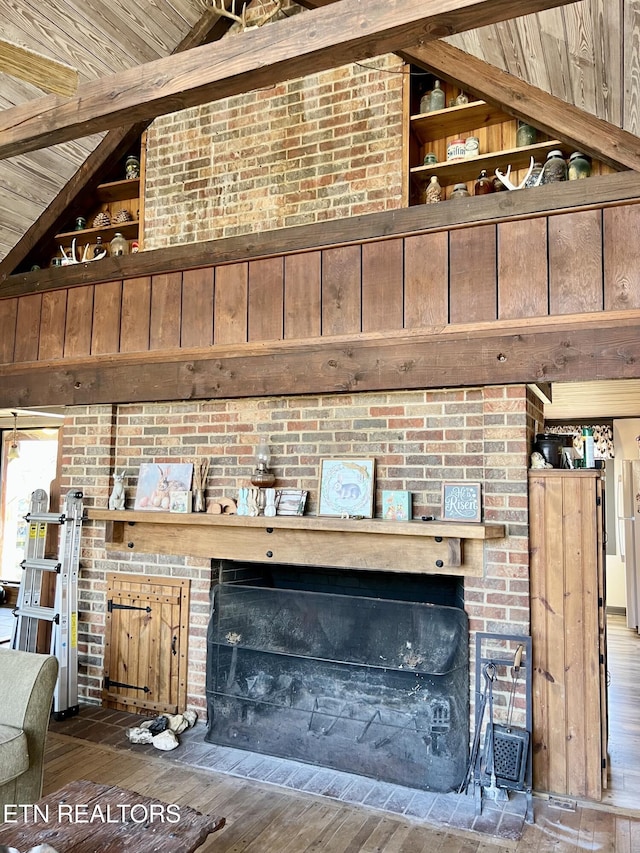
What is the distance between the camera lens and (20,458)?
8102 mm

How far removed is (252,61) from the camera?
2.21 metres

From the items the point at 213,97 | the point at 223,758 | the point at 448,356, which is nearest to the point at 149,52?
the point at 213,97

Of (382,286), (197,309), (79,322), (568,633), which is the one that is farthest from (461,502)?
(79,322)

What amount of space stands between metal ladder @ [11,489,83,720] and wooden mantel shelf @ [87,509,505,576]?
0.60 ft

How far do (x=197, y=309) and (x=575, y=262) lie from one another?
2.17 meters

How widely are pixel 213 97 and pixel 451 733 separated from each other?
2994 millimetres

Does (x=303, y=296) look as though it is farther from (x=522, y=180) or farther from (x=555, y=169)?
(x=555, y=169)

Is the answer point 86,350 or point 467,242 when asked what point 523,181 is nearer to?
point 467,242

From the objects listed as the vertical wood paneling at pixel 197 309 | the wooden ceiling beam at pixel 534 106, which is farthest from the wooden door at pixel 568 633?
the vertical wood paneling at pixel 197 309

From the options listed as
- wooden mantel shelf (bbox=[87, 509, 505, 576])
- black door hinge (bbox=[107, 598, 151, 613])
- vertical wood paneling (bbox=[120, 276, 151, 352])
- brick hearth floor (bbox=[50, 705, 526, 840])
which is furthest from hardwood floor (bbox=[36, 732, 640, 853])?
vertical wood paneling (bbox=[120, 276, 151, 352])

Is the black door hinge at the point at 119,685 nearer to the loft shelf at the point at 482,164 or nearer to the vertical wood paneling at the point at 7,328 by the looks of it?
the vertical wood paneling at the point at 7,328

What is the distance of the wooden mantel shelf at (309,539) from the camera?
316cm

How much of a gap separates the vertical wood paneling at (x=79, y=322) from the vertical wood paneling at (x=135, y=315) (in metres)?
0.29

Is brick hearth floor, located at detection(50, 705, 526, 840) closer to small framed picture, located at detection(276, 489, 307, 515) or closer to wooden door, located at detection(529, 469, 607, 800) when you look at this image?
wooden door, located at detection(529, 469, 607, 800)
